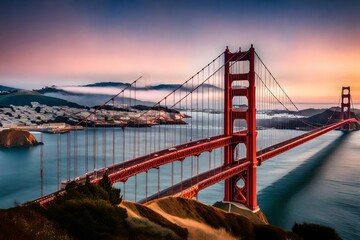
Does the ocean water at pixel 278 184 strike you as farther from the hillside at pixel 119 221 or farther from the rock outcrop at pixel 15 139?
the rock outcrop at pixel 15 139

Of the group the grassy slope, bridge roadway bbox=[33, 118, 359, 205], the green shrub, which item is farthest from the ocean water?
the green shrub

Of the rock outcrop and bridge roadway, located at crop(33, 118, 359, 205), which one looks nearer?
bridge roadway, located at crop(33, 118, 359, 205)

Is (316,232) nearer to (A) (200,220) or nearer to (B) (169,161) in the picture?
(A) (200,220)

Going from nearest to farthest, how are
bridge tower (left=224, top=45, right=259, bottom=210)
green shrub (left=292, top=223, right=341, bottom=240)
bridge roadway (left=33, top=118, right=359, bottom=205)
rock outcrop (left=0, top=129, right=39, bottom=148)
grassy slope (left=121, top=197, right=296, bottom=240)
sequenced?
grassy slope (left=121, top=197, right=296, bottom=240) → green shrub (left=292, top=223, right=341, bottom=240) → bridge roadway (left=33, top=118, right=359, bottom=205) → bridge tower (left=224, top=45, right=259, bottom=210) → rock outcrop (left=0, top=129, right=39, bottom=148)

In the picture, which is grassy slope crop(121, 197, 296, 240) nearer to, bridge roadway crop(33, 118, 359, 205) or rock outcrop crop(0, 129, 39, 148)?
bridge roadway crop(33, 118, 359, 205)

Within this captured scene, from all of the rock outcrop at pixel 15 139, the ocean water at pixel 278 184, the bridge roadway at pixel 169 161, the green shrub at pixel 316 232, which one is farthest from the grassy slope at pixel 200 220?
the rock outcrop at pixel 15 139

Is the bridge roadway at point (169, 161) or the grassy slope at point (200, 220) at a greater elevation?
the bridge roadway at point (169, 161)

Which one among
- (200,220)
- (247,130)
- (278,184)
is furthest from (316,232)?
(278,184)

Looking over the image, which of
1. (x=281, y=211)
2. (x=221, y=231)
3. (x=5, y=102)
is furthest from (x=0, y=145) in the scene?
(x=5, y=102)
